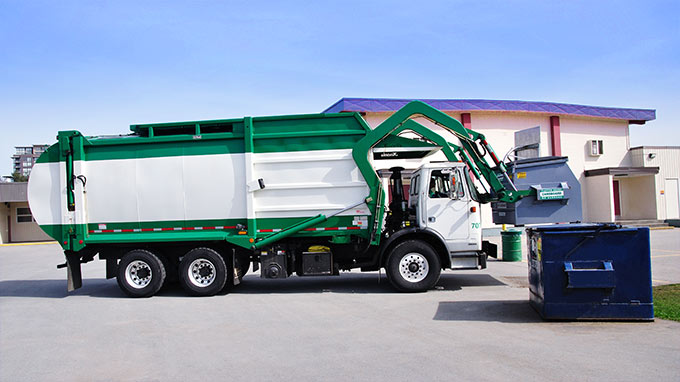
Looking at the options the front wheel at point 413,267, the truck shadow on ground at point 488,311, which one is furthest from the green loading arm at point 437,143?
the truck shadow on ground at point 488,311

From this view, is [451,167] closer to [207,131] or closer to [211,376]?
[207,131]

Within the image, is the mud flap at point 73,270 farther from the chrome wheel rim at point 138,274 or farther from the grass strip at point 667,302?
the grass strip at point 667,302

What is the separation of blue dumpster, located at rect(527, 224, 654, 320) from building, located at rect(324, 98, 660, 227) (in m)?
16.7

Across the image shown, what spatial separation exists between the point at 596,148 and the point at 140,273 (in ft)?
80.8

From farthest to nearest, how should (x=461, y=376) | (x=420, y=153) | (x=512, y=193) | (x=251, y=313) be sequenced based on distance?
(x=420, y=153) < (x=512, y=193) < (x=251, y=313) < (x=461, y=376)

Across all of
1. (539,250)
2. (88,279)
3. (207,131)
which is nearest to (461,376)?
(539,250)

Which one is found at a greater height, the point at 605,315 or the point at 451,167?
the point at 451,167

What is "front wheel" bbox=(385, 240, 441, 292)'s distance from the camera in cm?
1020

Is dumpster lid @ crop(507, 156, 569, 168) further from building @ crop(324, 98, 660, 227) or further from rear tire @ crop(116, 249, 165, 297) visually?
building @ crop(324, 98, 660, 227)

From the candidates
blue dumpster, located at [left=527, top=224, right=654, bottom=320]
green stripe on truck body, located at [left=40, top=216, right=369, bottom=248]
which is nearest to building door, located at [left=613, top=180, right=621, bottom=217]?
green stripe on truck body, located at [left=40, top=216, right=369, bottom=248]

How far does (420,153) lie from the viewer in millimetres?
11188

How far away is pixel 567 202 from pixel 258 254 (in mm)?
6596

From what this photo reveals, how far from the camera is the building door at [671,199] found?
27.3 metres

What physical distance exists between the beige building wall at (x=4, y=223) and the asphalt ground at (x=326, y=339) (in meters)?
27.7
